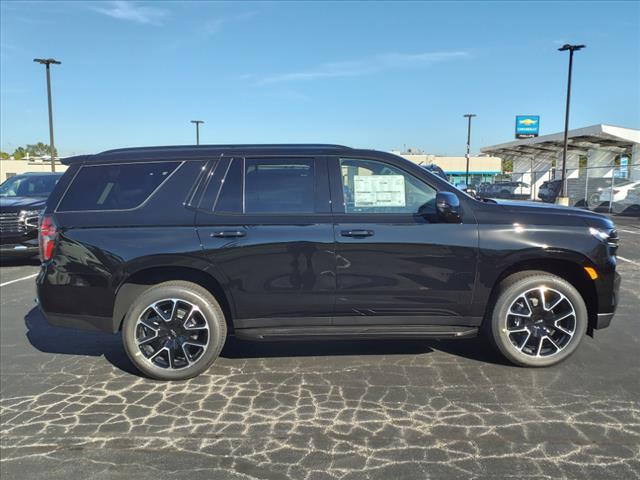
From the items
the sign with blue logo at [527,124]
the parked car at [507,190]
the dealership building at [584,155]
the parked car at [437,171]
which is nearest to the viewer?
the parked car at [437,171]

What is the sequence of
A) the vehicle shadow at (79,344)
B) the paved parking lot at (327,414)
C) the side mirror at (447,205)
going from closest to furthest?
1. the paved parking lot at (327,414)
2. the side mirror at (447,205)
3. the vehicle shadow at (79,344)

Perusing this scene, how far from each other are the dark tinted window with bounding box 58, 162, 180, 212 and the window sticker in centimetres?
152

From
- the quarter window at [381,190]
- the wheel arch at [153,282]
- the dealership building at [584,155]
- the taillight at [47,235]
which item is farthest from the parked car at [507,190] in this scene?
the taillight at [47,235]

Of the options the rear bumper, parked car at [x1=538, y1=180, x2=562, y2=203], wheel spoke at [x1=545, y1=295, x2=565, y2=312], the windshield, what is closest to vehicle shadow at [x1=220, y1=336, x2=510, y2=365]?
wheel spoke at [x1=545, y1=295, x2=565, y2=312]

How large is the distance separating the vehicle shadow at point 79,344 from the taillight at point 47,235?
0.88 m

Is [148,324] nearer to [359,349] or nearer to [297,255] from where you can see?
[297,255]

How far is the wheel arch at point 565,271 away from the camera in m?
3.88

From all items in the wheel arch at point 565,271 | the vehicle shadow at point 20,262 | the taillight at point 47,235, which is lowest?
the vehicle shadow at point 20,262

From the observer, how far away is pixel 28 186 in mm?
10070

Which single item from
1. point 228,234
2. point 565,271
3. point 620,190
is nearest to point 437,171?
point 565,271

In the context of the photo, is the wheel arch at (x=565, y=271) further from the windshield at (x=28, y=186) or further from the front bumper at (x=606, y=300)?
the windshield at (x=28, y=186)

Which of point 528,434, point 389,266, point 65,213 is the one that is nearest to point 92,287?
point 65,213

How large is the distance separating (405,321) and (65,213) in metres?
2.87

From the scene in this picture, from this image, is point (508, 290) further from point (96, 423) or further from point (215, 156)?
point (96, 423)
